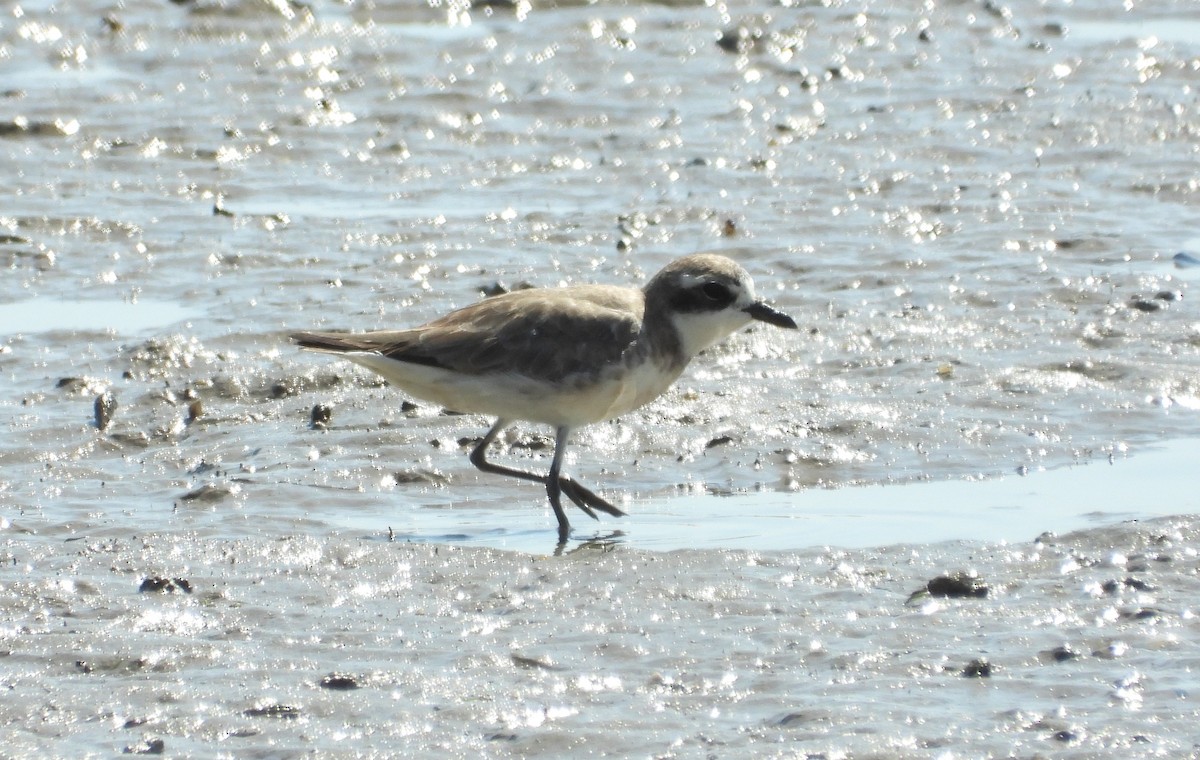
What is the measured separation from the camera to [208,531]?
777cm

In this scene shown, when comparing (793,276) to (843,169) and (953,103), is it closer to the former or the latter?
(843,169)

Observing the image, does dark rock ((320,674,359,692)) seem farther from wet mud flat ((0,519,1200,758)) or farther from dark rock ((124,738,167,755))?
dark rock ((124,738,167,755))

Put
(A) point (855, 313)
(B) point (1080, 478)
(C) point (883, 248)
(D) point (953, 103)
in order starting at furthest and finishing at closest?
(D) point (953, 103)
(C) point (883, 248)
(A) point (855, 313)
(B) point (1080, 478)

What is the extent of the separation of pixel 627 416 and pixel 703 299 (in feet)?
4.19

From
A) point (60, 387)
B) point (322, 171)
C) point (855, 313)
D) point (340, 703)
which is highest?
point (322, 171)

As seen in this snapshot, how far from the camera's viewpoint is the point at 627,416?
9578 millimetres

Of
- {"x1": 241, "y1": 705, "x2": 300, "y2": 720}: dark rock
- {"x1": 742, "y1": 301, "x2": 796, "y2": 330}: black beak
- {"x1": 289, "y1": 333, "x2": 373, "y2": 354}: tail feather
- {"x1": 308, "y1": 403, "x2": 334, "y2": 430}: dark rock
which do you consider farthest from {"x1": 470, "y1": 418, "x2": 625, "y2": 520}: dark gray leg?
{"x1": 241, "y1": 705, "x2": 300, "y2": 720}: dark rock

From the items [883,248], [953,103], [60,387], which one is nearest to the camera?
[60,387]

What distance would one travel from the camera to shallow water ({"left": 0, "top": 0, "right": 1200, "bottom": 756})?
592cm

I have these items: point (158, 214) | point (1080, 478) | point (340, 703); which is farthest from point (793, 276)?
A: point (340, 703)

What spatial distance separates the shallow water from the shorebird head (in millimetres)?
749

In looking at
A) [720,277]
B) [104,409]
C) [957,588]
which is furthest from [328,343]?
[957,588]

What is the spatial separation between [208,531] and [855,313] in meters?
4.64

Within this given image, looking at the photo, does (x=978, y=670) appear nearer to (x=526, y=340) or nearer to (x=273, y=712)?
(x=273, y=712)
